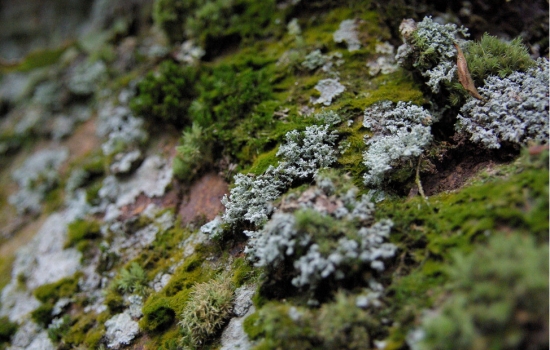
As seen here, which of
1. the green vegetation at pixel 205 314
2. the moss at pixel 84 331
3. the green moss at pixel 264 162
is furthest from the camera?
the moss at pixel 84 331

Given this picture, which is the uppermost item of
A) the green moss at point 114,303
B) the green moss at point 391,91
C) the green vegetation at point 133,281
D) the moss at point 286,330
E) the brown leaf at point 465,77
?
the brown leaf at point 465,77

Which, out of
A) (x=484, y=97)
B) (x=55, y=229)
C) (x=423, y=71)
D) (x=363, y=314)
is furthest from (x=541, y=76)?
(x=55, y=229)

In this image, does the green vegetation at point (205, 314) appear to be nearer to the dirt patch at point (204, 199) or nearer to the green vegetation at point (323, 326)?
the green vegetation at point (323, 326)

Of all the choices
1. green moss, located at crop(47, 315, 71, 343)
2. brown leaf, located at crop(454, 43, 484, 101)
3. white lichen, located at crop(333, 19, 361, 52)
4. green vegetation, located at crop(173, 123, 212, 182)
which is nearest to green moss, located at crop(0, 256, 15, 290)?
green moss, located at crop(47, 315, 71, 343)

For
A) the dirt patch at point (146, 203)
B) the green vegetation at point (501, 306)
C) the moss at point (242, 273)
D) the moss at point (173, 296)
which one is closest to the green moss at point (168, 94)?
the dirt patch at point (146, 203)

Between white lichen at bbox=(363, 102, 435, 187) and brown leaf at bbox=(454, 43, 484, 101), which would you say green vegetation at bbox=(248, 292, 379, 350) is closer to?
white lichen at bbox=(363, 102, 435, 187)

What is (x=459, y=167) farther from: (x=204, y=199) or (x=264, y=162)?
(x=204, y=199)
